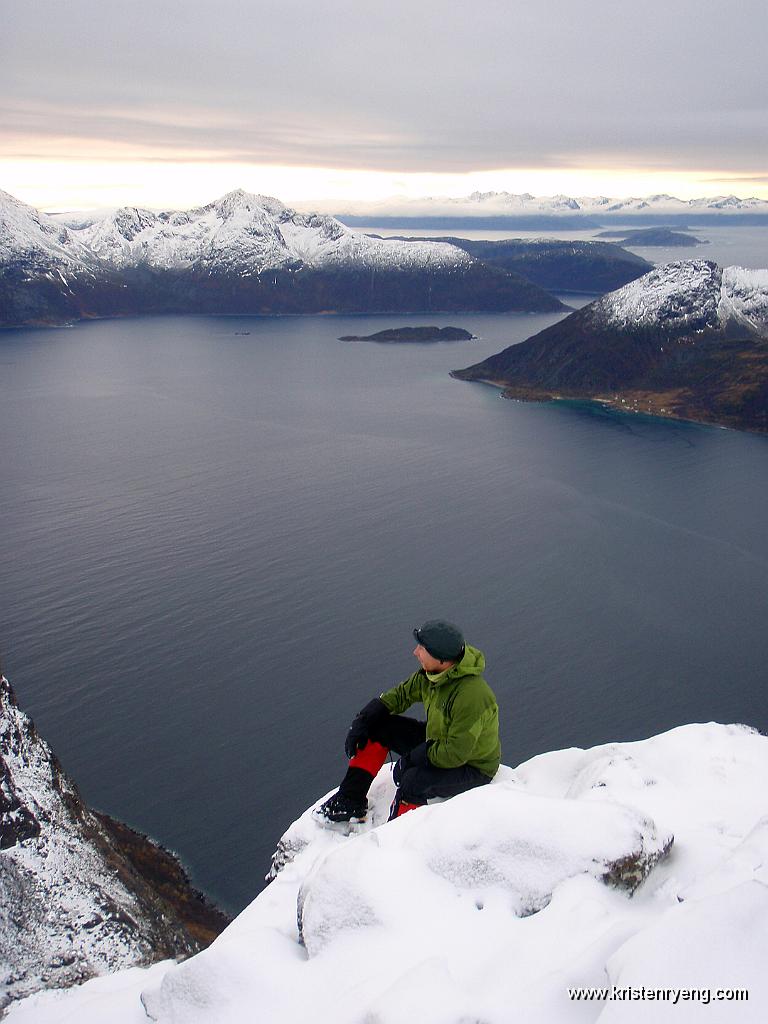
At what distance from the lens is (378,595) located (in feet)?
133

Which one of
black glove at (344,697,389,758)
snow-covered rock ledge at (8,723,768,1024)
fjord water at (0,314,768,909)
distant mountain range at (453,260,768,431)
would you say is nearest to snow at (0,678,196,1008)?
fjord water at (0,314,768,909)

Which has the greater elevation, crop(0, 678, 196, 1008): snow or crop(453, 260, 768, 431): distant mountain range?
crop(453, 260, 768, 431): distant mountain range

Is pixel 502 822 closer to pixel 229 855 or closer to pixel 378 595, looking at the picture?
pixel 229 855

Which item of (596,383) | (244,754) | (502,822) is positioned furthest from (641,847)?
(596,383)

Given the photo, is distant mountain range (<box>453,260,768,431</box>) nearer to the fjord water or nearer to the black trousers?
the fjord water

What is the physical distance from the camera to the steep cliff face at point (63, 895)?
1477 cm

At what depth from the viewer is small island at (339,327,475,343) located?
16700 centimetres

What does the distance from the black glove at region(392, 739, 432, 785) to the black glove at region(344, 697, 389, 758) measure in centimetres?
53

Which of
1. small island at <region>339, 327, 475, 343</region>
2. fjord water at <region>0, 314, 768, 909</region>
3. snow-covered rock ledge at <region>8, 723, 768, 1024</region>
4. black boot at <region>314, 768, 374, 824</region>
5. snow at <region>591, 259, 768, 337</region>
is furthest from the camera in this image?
small island at <region>339, 327, 475, 343</region>

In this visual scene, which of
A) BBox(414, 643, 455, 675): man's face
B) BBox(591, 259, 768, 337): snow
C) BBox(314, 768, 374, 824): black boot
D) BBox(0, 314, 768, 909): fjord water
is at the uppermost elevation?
BBox(591, 259, 768, 337): snow

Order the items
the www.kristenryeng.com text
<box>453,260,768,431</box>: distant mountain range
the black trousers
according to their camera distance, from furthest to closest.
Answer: <box>453,260,768,431</box>: distant mountain range, the black trousers, the www.kristenryeng.com text

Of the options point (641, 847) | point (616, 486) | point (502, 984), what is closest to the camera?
point (502, 984)

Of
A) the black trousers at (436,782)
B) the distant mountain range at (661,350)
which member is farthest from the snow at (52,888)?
the distant mountain range at (661,350)

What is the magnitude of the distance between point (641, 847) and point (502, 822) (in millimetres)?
1139
